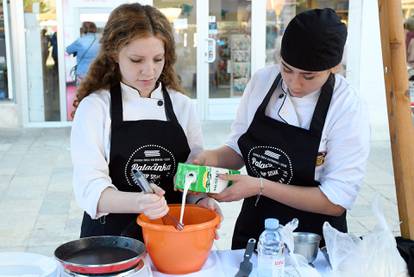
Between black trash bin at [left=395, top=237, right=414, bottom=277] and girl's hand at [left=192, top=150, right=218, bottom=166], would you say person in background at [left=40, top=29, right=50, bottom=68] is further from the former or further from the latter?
black trash bin at [left=395, top=237, right=414, bottom=277]

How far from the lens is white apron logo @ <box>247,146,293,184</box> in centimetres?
195

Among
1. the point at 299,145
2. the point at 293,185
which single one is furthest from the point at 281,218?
the point at 299,145

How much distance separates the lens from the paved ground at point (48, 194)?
170 inches

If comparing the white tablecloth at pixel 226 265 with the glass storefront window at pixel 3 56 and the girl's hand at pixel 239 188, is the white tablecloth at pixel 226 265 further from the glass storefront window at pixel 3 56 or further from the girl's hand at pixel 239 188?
the glass storefront window at pixel 3 56

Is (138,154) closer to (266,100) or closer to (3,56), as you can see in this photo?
(266,100)

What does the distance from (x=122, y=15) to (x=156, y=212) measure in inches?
27.0

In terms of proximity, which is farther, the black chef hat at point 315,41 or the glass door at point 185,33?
the glass door at point 185,33

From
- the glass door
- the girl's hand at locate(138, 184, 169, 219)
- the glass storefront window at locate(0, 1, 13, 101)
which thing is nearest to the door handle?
the glass door

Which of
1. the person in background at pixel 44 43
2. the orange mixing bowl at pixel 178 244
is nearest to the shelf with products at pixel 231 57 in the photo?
the person in background at pixel 44 43

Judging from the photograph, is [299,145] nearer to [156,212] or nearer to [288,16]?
[156,212]

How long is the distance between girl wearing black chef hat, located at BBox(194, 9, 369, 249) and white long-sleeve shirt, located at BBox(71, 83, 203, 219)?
237mm

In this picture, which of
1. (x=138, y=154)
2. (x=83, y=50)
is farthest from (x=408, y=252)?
(x=83, y=50)

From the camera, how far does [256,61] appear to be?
8.90m

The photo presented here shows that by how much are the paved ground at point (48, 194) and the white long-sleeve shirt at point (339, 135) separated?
226 centimetres
